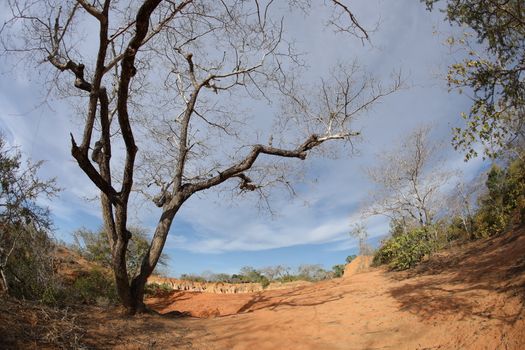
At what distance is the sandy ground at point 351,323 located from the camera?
481 centimetres

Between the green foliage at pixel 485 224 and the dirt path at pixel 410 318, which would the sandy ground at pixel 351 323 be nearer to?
the dirt path at pixel 410 318

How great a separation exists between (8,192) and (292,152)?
6.95 meters

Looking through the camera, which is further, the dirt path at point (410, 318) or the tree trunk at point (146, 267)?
the tree trunk at point (146, 267)

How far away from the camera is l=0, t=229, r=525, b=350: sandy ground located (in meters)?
4.81

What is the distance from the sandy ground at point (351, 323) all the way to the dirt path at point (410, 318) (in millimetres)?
17

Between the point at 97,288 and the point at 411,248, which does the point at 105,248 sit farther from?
the point at 411,248

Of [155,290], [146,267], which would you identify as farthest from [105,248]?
[146,267]

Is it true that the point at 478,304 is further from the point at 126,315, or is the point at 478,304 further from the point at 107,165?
the point at 107,165

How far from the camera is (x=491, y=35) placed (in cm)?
639

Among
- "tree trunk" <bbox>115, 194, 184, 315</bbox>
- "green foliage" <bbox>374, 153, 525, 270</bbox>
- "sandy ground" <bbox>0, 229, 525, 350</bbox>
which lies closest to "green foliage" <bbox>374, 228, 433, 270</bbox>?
"green foliage" <bbox>374, 153, 525, 270</bbox>

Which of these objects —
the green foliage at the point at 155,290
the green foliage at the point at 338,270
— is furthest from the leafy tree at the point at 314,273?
the green foliage at the point at 155,290

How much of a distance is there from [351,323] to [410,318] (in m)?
1.11

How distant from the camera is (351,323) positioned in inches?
280

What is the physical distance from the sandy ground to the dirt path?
0.7 inches
